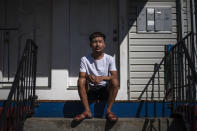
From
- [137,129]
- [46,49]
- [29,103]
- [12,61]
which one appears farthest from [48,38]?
[137,129]

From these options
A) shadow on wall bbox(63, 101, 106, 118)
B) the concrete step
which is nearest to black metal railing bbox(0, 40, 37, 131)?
the concrete step

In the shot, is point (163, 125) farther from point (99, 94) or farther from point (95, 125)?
point (99, 94)

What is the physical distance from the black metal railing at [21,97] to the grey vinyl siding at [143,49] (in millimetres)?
1768

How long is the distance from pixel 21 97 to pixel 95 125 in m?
0.85

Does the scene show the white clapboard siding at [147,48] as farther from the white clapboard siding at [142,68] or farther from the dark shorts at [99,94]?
the dark shorts at [99,94]

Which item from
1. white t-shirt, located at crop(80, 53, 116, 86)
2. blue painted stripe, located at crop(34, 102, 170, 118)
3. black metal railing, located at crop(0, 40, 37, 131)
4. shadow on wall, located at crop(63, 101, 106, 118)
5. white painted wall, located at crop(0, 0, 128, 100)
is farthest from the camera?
white painted wall, located at crop(0, 0, 128, 100)

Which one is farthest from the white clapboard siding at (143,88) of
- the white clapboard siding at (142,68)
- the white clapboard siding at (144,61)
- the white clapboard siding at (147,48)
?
the white clapboard siding at (147,48)

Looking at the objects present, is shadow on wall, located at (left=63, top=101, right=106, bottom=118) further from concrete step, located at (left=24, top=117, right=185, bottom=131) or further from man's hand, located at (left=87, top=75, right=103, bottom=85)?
concrete step, located at (left=24, top=117, right=185, bottom=131)

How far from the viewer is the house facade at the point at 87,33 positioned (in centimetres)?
487

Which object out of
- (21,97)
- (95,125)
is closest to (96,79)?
(95,125)

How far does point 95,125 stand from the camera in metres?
3.12

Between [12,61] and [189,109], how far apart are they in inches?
121

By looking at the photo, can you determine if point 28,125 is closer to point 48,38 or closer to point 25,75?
point 25,75

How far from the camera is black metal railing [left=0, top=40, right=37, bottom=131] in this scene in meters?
2.79
